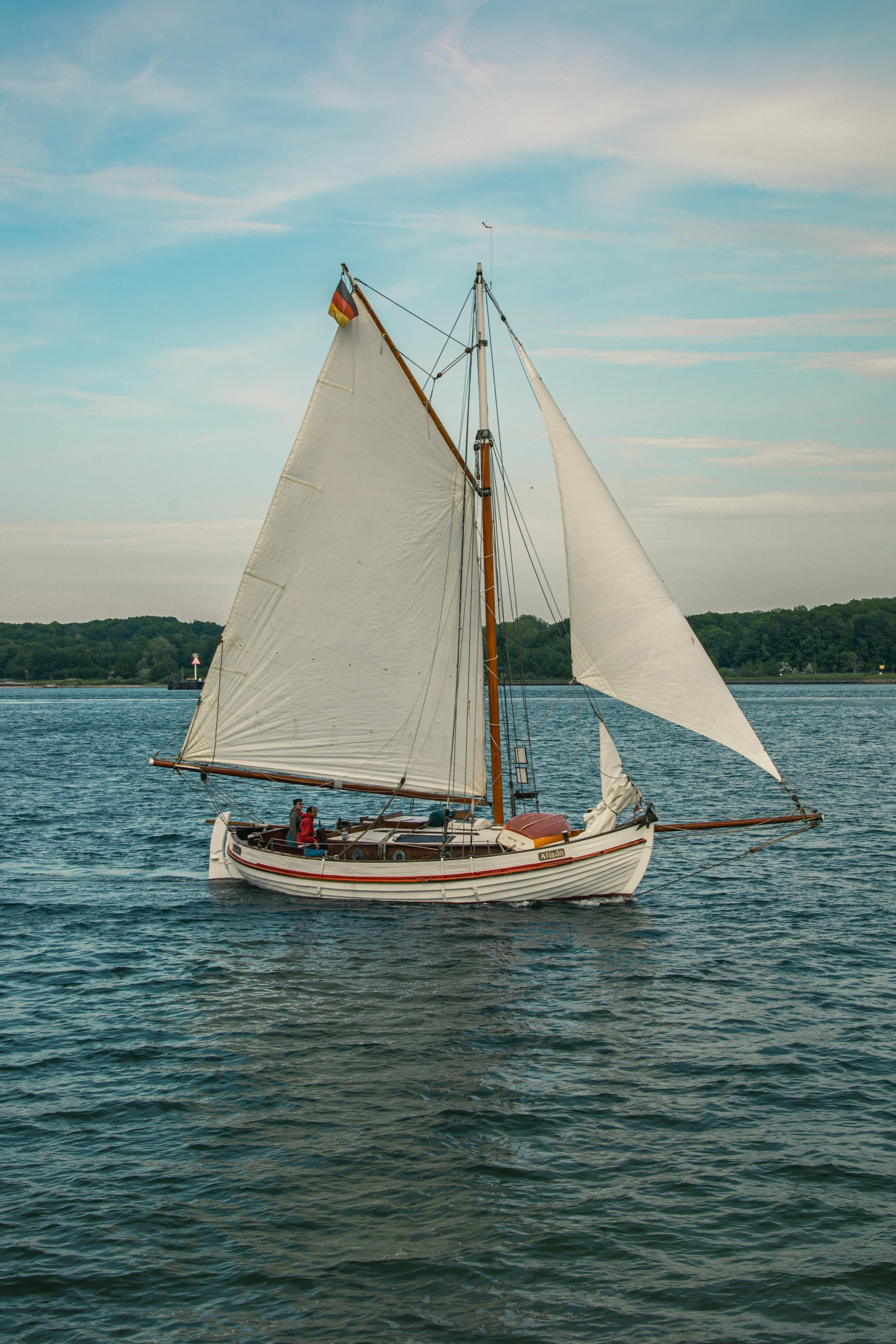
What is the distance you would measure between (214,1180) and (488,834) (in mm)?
15700

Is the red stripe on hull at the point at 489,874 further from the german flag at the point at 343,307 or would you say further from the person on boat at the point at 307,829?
the german flag at the point at 343,307

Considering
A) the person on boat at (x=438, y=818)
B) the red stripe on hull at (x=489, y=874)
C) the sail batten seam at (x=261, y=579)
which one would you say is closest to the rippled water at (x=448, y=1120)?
the red stripe on hull at (x=489, y=874)

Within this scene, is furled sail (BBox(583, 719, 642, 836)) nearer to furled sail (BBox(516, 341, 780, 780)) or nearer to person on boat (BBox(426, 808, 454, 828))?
furled sail (BBox(516, 341, 780, 780))

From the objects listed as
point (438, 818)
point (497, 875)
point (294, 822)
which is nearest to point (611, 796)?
point (497, 875)

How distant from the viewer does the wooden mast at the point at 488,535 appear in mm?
29516

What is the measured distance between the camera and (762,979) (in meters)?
22.2

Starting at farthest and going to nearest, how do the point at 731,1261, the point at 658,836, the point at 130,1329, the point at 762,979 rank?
the point at 658,836
the point at 762,979
the point at 731,1261
the point at 130,1329

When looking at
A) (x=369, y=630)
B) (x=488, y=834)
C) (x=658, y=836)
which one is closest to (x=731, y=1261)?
(x=488, y=834)

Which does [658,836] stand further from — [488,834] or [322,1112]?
[322,1112]

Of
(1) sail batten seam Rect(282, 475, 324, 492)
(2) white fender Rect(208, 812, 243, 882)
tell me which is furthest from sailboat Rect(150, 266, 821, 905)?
(2) white fender Rect(208, 812, 243, 882)

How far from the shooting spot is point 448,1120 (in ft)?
50.6

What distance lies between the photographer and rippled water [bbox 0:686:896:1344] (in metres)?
11.3

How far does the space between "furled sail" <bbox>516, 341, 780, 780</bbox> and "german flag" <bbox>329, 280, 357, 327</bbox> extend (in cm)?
497

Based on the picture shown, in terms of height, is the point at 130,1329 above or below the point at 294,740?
below
